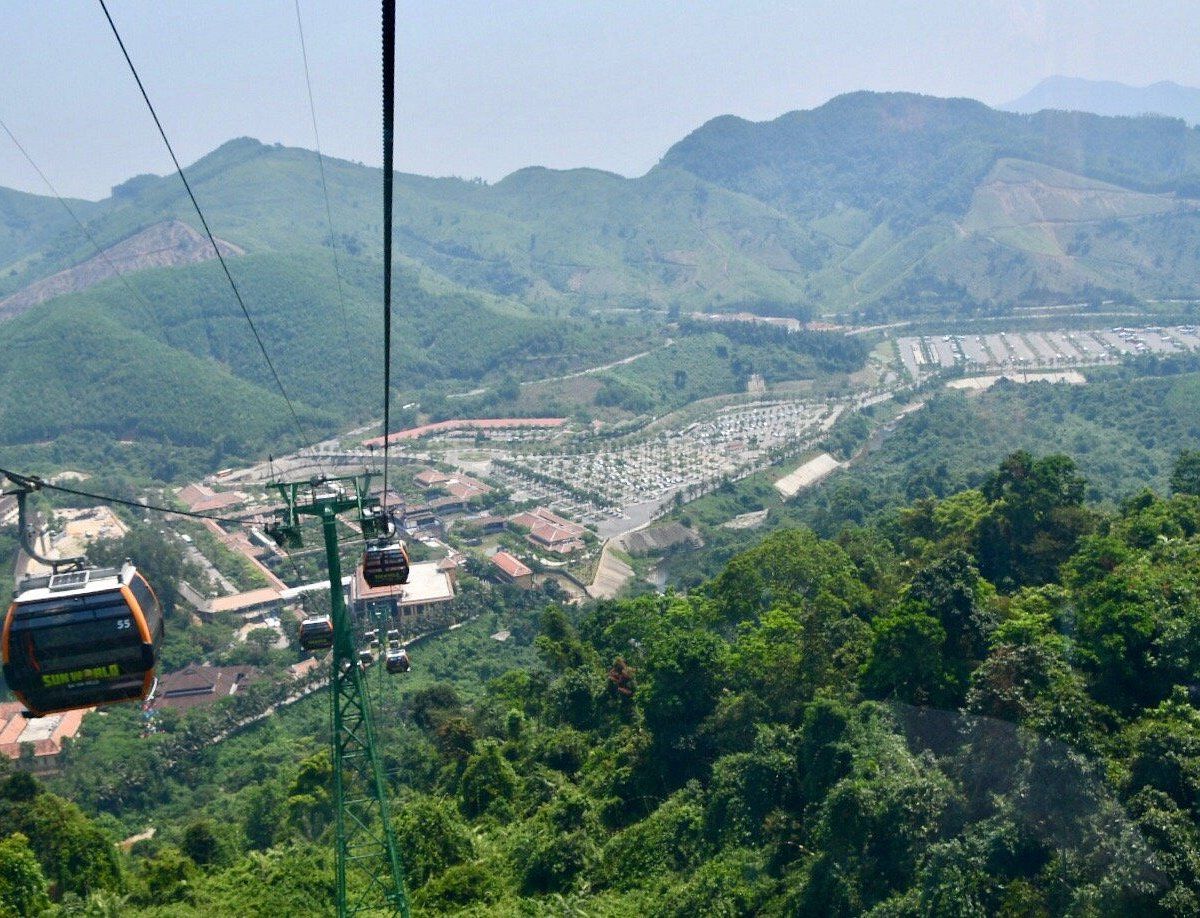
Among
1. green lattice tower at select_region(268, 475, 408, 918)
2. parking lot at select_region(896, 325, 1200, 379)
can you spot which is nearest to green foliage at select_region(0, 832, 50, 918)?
green lattice tower at select_region(268, 475, 408, 918)

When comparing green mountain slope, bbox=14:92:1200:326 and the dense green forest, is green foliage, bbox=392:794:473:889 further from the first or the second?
green mountain slope, bbox=14:92:1200:326

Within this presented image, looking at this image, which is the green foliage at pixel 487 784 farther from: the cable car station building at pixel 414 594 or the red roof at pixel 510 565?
the red roof at pixel 510 565

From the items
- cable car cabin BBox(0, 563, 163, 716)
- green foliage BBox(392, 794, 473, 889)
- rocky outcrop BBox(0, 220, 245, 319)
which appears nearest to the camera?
cable car cabin BBox(0, 563, 163, 716)

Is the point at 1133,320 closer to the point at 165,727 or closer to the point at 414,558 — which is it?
the point at 414,558

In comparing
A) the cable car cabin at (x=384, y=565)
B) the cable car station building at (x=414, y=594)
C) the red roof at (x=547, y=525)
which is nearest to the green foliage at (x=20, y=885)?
the cable car cabin at (x=384, y=565)

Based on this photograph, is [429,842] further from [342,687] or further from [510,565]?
[510,565]

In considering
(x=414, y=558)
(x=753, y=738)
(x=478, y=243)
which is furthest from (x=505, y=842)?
(x=478, y=243)
